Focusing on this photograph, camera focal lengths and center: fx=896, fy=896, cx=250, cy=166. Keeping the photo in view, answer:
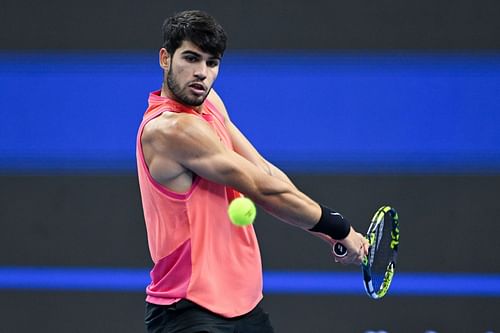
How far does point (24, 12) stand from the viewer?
196 inches

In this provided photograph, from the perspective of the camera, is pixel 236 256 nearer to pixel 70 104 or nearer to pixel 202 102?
pixel 202 102

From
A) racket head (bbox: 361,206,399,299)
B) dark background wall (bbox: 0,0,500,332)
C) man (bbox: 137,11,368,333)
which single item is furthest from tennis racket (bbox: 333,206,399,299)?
dark background wall (bbox: 0,0,500,332)

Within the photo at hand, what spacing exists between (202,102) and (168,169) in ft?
0.83

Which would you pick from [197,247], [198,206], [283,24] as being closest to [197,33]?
[198,206]

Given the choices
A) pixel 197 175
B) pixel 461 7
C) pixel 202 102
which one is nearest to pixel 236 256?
pixel 197 175

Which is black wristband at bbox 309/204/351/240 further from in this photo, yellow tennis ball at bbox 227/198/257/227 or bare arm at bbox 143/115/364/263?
yellow tennis ball at bbox 227/198/257/227

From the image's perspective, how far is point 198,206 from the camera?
2.67 m

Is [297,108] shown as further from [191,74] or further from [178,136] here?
[178,136]

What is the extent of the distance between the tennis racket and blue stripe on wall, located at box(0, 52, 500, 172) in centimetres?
159

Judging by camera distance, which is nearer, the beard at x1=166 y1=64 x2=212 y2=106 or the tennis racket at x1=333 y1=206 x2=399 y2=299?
the beard at x1=166 y1=64 x2=212 y2=106

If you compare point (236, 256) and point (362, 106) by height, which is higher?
point (362, 106)

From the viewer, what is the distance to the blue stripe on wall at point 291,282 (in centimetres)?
475

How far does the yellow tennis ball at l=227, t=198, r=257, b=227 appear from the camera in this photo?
2.46m

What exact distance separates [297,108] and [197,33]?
2.23 metres
